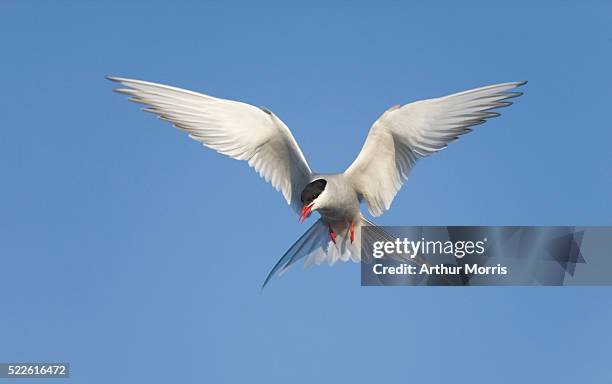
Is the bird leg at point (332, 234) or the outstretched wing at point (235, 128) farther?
the bird leg at point (332, 234)

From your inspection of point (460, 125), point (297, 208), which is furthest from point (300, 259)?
point (460, 125)

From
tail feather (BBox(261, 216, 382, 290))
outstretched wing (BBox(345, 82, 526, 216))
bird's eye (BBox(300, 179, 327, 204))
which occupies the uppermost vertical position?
outstretched wing (BBox(345, 82, 526, 216))

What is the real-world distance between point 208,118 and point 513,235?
255 centimetres

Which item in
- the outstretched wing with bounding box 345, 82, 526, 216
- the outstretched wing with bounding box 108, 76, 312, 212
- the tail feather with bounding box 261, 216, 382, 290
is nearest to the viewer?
the outstretched wing with bounding box 345, 82, 526, 216

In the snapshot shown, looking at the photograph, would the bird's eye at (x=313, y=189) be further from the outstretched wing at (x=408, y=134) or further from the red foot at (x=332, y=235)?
the red foot at (x=332, y=235)

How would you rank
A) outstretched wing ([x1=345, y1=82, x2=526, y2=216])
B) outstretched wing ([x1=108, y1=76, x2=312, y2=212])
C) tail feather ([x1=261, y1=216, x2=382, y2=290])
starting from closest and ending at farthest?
1. outstretched wing ([x1=345, y1=82, x2=526, y2=216])
2. outstretched wing ([x1=108, y1=76, x2=312, y2=212])
3. tail feather ([x1=261, y1=216, x2=382, y2=290])

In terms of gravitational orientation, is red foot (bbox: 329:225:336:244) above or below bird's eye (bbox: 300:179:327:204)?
below

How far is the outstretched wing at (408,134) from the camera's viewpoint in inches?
369

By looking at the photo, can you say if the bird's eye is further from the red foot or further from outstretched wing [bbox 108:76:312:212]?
the red foot

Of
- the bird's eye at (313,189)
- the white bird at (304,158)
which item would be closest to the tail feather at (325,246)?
the white bird at (304,158)

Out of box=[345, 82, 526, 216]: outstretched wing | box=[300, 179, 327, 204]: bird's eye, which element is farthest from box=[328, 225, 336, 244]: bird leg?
box=[300, 179, 327, 204]: bird's eye

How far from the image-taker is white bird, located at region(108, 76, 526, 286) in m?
9.46

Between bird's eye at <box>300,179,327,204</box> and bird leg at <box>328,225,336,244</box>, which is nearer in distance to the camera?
bird's eye at <box>300,179,327,204</box>

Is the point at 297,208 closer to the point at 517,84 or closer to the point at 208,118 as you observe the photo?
the point at 208,118
